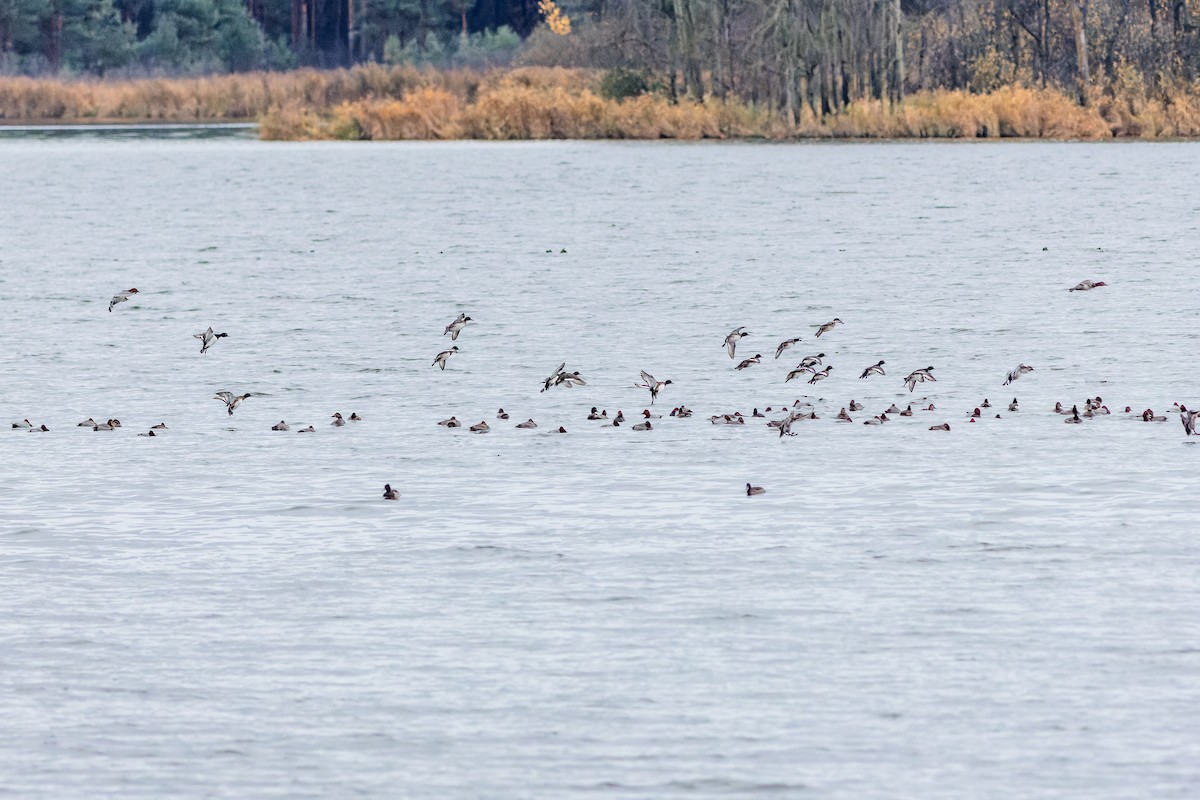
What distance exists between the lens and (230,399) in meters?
16.8

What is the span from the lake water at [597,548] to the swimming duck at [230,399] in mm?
152

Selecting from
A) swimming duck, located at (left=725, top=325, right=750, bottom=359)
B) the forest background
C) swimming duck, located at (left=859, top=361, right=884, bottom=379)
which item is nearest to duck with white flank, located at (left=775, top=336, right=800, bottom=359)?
swimming duck, located at (left=725, top=325, right=750, bottom=359)

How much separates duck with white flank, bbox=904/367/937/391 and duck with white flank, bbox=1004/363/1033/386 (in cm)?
63

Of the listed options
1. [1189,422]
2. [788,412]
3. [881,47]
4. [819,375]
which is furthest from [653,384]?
[881,47]

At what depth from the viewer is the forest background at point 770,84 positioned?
60031 mm

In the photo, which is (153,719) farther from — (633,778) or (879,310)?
(879,310)

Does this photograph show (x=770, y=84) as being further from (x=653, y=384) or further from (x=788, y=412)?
(x=788, y=412)

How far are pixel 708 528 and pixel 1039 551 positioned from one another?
1886 millimetres

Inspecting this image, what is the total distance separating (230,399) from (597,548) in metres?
6.50

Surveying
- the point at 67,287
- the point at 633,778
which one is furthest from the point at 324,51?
the point at 633,778

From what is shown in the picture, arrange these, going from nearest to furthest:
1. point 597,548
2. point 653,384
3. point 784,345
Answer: point 597,548 < point 653,384 < point 784,345

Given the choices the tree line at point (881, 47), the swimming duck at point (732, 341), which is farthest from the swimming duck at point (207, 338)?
the tree line at point (881, 47)

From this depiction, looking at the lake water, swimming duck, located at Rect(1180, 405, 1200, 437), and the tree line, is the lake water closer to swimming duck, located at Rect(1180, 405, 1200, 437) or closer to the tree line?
swimming duck, located at Rect(1180, 405, 1200, 437)

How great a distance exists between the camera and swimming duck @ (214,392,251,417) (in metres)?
16.5
